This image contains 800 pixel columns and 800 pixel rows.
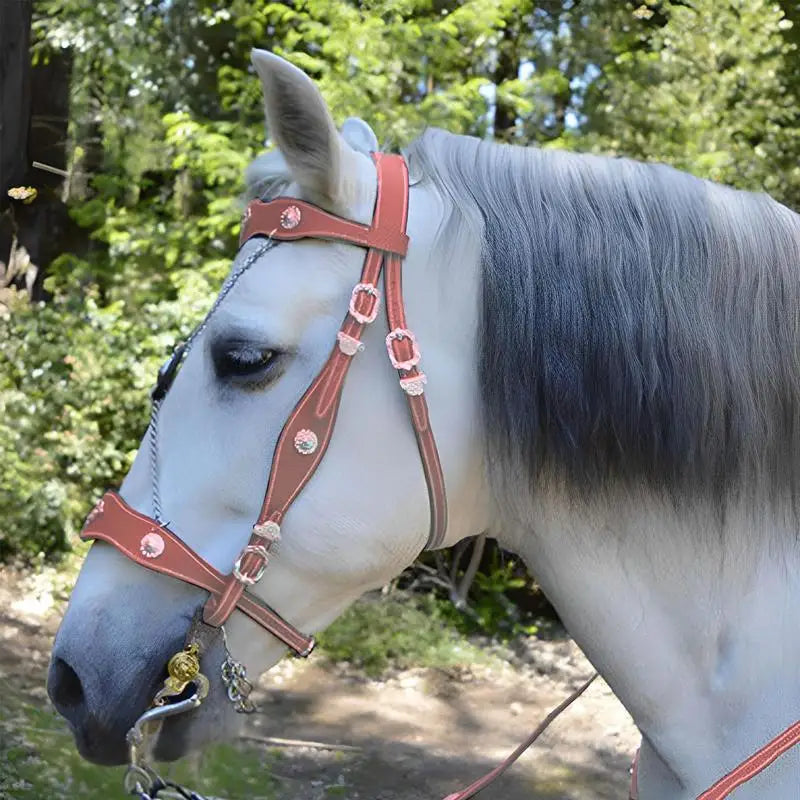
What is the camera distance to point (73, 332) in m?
6.22

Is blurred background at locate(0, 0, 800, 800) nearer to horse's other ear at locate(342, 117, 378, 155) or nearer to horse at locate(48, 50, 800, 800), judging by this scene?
horse's other ear at locate(342, 117, 378, 155)

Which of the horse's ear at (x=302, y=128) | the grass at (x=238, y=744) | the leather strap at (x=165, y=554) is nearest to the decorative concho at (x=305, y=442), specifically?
the leather strap at (x=165, y=554)

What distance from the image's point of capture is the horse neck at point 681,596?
123 cm

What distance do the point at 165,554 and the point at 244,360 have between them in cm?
29

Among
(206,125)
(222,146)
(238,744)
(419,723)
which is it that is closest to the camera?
(238,744)

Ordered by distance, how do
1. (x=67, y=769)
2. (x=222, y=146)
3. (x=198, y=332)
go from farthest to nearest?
(x=222, y=146) < (x=67, y=769) < (x=198, y=332)

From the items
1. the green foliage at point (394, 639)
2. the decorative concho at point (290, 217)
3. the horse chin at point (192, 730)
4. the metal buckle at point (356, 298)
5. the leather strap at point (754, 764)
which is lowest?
the green foliage at point (394, 639)

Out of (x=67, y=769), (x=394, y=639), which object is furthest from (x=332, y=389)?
(x=394, y=639)

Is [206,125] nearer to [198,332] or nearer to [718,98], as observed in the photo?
[718,98]

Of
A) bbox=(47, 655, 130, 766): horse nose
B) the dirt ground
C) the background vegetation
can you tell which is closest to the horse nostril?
bbox=(47, 655, 130, 766): horse nose

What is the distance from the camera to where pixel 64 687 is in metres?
1.23

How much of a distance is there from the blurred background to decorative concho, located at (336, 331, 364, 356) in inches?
164

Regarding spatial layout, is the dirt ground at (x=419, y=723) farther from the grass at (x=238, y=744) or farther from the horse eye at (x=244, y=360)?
the horse eye at (x=244, y=360)

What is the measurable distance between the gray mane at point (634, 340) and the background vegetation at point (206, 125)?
427 centimetres
